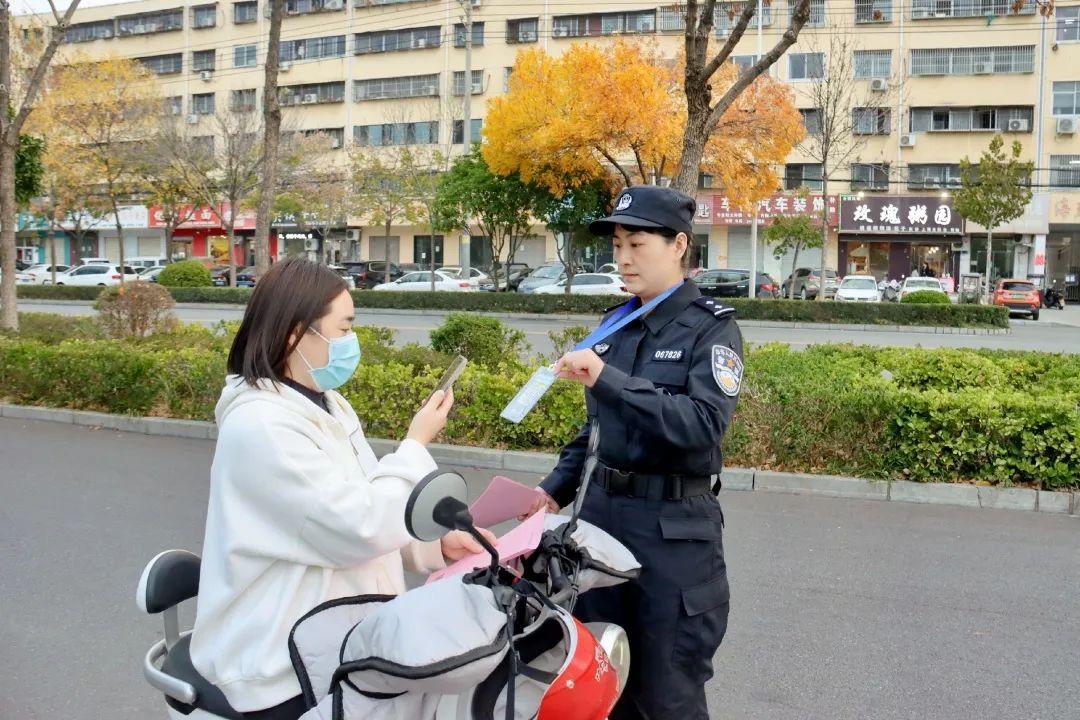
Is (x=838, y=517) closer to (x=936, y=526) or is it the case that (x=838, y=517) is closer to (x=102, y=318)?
(x=936, y=526)

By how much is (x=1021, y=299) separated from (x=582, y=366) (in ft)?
113

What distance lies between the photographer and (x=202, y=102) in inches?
2154

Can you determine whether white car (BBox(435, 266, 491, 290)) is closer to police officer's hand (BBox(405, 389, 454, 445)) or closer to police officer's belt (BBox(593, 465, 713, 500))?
police officer's belt (BBox(593, 465, 713, 500))

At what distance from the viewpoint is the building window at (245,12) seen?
173 ft

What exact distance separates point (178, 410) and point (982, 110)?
136 ft

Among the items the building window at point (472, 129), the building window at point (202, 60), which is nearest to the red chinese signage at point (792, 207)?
the building window at point (472, 129)

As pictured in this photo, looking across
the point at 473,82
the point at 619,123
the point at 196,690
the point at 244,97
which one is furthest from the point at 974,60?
the point at 196,690

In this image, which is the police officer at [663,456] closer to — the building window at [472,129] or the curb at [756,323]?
the curb at [756,323]

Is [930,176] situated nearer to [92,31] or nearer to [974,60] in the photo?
[974,60]

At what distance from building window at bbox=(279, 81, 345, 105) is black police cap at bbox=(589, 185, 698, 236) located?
51.7 meters

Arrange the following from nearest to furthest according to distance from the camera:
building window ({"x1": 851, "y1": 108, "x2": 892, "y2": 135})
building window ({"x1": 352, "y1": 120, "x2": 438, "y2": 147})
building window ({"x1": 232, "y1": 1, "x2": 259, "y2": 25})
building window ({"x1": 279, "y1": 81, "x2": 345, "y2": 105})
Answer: building window ({"x1": 851, "y1": 108, "x2": 892, "y2": 135}) < building window ({"x1": 352, "y1": 120, "x2": 438, "y2": 147}) < building window ({"x1": 279, "y1": 81, "x2": 345, "y2": 105}) < building window ({"x1": 232, "y1": 1, "x2": 259, "y2": 25})

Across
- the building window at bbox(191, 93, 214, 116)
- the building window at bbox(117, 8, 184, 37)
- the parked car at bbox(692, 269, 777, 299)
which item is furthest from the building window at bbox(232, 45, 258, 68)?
the parked car at bbox(692, 269, 777, 299)

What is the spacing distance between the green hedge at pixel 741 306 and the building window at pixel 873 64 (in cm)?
2003

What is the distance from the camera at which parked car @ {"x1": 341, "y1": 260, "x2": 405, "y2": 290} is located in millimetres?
43500
